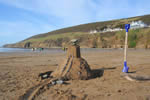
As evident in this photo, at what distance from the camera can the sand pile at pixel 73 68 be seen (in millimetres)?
6843

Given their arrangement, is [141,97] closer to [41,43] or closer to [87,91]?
[87,91]

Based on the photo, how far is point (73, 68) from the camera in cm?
700

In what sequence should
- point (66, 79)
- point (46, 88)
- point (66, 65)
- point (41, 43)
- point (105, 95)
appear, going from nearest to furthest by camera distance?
point (105, 95) < point (46, 88) < point (66, 79) < point (66, 65) < point (41, 43)

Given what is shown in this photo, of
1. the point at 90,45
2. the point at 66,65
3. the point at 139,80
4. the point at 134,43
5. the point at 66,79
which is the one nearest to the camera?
the point at 139,80

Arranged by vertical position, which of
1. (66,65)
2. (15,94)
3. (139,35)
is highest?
(139,35)

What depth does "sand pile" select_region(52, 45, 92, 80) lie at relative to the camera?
6.84 metres

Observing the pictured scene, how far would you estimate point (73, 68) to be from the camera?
7004mm

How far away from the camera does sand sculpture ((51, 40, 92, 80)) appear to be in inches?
269

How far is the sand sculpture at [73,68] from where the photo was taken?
684 cm

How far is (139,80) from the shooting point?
609 centimetres

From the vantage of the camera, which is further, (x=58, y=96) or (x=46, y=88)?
(x=46, y=88)

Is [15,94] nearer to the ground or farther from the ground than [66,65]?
nearer to the ground

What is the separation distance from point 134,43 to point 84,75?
62229 mm

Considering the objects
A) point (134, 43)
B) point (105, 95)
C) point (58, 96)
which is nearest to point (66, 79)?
point (58, 96)
